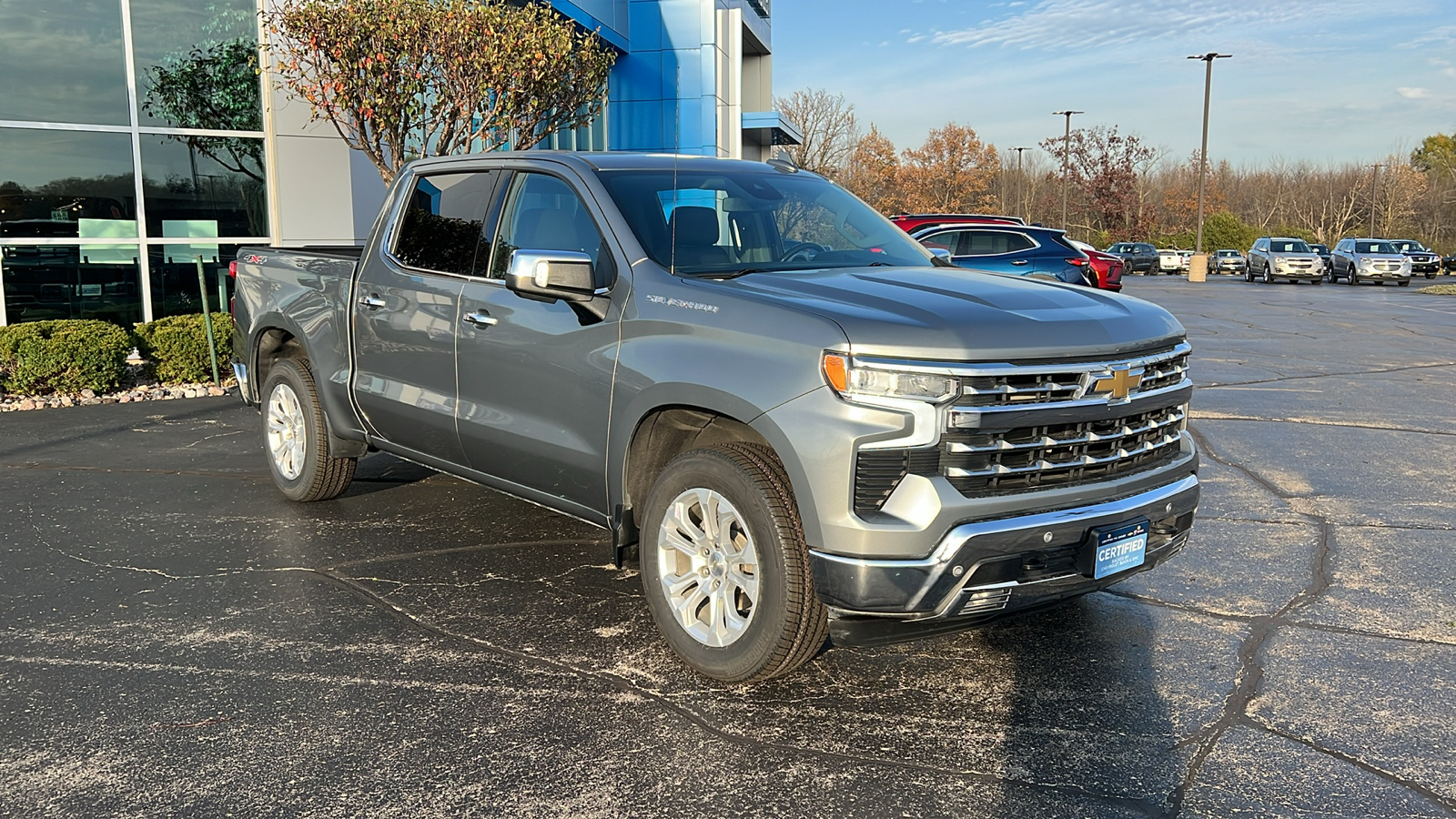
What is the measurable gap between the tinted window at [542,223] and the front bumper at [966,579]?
1.84 meters

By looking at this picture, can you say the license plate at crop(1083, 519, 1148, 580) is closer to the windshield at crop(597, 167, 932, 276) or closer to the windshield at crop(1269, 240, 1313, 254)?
the windshield at crop(597, 167, 932, 276)

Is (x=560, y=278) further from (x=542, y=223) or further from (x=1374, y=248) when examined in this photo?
(x=1374, y=248)

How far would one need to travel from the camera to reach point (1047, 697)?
414cm

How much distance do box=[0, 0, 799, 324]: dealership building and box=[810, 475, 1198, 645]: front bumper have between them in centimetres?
935

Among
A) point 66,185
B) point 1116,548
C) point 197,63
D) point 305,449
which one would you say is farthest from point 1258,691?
point 197,63

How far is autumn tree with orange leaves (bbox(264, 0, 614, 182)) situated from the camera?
11336mm

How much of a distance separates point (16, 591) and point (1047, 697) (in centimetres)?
449

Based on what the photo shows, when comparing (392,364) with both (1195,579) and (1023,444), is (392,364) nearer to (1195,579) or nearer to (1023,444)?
(1023,444)

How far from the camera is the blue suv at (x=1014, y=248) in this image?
16.4 meters

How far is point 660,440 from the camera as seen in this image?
14.9 feet

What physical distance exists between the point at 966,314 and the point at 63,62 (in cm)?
1287

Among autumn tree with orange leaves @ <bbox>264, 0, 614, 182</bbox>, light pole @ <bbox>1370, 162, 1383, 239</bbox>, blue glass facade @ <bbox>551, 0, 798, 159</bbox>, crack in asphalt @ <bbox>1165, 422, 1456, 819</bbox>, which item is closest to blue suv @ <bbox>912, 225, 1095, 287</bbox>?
autumn tree with orange leaves @ <bbox>264, 0, 614, 182</bbox>


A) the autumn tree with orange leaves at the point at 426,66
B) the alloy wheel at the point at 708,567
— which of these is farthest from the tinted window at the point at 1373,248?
the alloy wheel at the point at 708,567

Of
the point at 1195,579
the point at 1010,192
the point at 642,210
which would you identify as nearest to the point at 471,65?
the point at 642,210
